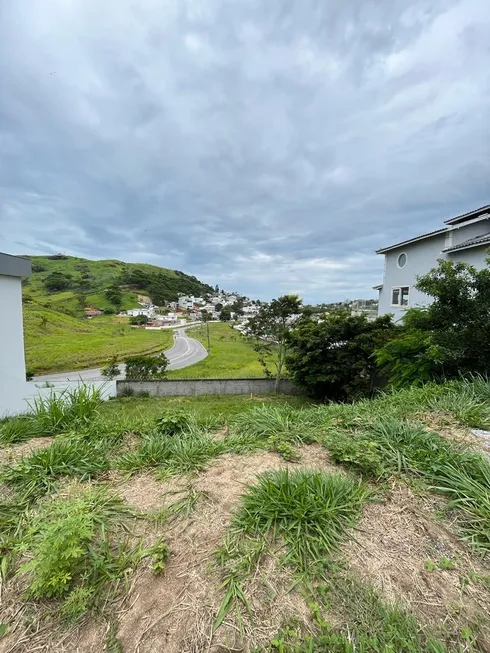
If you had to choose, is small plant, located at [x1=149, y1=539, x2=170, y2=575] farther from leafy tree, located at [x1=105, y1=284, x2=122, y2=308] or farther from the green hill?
leafy tree, located at [x1=105, y1=284, x2=122, y2=308]

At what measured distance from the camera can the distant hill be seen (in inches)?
2822

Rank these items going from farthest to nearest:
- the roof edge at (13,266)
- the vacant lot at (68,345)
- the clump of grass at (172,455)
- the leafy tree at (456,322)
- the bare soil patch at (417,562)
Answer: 1. the vacant lot at (68,345)
2. the roof edge at (13,266)
3. the leafy tree at (456,322)
4. the clump of grass at (172,455)
5. the bare soil patch at (417,562)

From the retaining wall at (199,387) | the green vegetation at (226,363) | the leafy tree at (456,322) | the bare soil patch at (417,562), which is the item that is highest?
the leafy tree at (456,322)

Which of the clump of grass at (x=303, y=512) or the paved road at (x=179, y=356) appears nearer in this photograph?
the clump of grass at (x=303, y=512)

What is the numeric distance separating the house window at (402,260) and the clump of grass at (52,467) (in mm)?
14157

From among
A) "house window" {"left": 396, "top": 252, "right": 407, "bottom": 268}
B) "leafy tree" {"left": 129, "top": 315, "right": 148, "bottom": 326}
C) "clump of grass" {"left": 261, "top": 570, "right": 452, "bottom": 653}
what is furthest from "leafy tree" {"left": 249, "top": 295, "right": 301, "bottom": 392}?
"leafy tree" {"left": 129, "top": 315, "right": 148, "bottom": 326}

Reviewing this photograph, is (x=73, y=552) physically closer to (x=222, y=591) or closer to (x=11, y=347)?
(x=222, y=591)

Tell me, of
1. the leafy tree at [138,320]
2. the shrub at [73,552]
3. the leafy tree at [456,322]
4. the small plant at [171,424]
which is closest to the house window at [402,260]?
the leafy tree at [456,322]

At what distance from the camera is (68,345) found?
32812mm

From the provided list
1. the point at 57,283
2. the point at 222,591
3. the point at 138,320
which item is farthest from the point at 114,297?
the point at 222,591

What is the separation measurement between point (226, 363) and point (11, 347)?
2268cm

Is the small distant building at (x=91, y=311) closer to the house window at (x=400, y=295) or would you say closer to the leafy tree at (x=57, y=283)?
the leafy tree at (x=57, y=283)

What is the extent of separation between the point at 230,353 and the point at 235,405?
2341 centimetres

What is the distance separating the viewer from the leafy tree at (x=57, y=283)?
82.1 meters
